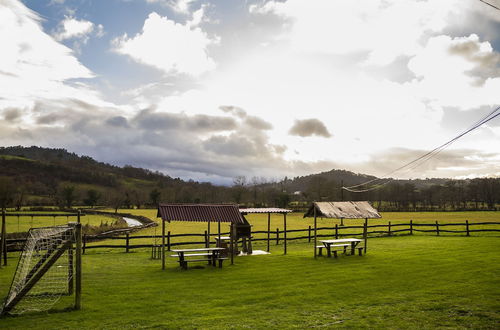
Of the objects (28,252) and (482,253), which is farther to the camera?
(482,253)

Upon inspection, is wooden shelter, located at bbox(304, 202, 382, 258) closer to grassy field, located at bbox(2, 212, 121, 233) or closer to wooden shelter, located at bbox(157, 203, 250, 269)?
wooden shelter, located at bbox(157, 203, 250, 269)

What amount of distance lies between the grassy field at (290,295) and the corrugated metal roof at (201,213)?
2.33 m

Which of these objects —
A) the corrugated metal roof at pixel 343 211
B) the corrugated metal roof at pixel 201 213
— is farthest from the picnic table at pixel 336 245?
the corrugated metal roof at pixel 201 213

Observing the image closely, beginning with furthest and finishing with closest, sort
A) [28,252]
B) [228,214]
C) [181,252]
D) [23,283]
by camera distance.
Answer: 1. [228,214]
2. [181,252]
3. [28,252]
4. [23,283]

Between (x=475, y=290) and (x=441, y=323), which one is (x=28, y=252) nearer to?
(x=441, y=323)

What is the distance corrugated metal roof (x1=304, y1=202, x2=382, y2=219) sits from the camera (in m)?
21.2

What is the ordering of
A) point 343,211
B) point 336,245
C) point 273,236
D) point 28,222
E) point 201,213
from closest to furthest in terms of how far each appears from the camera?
point 201,213 < point 336,245 < point 343,211 < point 273,236 < point 28,222

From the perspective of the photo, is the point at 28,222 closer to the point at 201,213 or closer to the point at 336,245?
the point at 201,213

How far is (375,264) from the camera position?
1711 centimetres

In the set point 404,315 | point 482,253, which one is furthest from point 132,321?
point 482,253

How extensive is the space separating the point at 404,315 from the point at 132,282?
9503 millimetres

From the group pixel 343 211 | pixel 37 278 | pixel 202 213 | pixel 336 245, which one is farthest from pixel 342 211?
pixel 37 278

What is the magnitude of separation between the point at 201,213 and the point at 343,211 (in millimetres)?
8887

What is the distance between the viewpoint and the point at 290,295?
1141 centimetres
